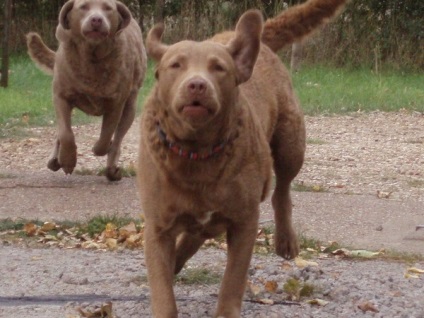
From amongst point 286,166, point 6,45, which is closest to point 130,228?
point 286,166

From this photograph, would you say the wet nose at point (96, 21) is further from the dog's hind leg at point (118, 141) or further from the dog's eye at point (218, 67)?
the dog's eye at point (218, 67)

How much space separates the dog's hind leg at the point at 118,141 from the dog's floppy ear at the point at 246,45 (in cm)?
460

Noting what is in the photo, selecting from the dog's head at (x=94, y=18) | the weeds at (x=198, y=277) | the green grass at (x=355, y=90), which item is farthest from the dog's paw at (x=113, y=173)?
the green grass at (x=355, y=90)

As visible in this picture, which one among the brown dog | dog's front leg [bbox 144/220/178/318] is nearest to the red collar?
the brown dog

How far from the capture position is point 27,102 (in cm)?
1491

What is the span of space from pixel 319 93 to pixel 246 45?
435 inches

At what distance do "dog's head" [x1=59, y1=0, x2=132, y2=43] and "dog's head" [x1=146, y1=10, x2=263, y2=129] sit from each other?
12.5ft

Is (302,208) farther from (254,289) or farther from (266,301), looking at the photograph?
(266,301)

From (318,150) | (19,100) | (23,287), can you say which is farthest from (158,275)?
(19,100)

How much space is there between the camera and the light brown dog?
366 inches

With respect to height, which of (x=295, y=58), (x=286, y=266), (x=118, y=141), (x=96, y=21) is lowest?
(x=295, y=58)

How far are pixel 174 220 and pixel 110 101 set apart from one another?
458 cm

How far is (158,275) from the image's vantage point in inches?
207

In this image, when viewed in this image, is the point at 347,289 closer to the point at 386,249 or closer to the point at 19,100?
the point at 386,249
